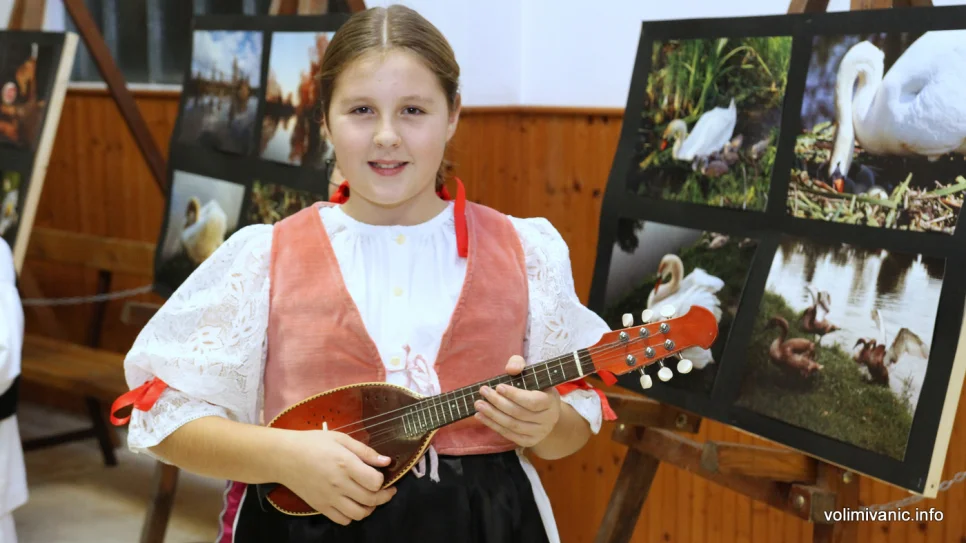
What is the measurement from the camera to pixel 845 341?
179cm

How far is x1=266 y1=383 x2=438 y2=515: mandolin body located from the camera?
1.34 m

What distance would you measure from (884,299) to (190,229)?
1924 millimetres

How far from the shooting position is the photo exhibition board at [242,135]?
2619 mm

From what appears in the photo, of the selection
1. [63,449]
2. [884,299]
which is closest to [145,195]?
[63,449]

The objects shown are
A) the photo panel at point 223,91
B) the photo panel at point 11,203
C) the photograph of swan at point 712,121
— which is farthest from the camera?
the photo panel at point 11,203

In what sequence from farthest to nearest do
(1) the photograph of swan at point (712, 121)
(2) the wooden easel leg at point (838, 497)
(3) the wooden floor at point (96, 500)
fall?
1. (3) the wooden floor at point (96, 500)
2. (1) the photograph of swan at point (712, 121)
3. (2) the wooden easel leg at point (838, 497)

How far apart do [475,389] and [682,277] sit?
2.91 feet

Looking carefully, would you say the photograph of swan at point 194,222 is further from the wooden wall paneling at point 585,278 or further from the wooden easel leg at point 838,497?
the wooden easel leg at point 838,497

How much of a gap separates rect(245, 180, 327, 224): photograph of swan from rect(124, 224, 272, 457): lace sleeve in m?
1.19

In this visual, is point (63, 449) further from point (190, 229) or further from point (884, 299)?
point (884, 299)

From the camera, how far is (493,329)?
1.38 meters

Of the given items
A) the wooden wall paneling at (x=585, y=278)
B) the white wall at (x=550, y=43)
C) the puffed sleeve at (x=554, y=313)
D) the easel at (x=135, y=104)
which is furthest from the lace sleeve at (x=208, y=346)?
the white wall at (x=550, y=43)

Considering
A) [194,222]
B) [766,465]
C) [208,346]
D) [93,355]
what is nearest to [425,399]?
[208,346]

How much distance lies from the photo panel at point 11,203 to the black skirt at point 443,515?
2016mm
